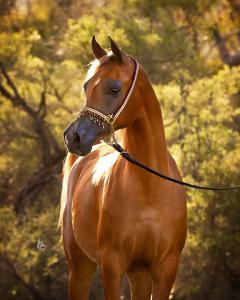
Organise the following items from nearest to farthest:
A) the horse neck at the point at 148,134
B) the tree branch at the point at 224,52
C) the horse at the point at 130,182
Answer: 1. the horse at the point at 130,182
2. the horse neck at the point at 148,134
3. the tree branch at the point at 224,52

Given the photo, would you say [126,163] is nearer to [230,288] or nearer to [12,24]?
[230,288]

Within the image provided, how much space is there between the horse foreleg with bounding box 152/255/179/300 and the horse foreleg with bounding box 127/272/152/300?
646mm

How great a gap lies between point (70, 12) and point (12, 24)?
4212mm

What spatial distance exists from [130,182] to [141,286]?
1057 mm

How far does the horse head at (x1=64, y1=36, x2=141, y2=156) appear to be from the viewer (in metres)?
5.31

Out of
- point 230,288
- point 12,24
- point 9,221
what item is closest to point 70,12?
point 12,24

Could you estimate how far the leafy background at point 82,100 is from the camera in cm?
1310

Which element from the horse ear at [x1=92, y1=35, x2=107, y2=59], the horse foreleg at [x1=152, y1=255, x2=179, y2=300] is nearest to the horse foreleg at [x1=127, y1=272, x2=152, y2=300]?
the horse foreleg at [x1=152, y1=255, x2=179, y2=300]

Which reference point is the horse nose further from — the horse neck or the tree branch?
the tree branch

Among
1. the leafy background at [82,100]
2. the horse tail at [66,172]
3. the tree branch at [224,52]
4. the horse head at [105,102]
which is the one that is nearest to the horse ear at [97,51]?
the horse head at [105,102]

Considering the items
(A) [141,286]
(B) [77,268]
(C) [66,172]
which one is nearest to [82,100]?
(C) [66,172]

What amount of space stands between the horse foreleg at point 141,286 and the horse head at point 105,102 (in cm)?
141

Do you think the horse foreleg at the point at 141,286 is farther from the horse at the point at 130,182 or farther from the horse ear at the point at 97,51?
the horse ear at the point at 97,51

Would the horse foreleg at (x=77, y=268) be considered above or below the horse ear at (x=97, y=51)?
below
